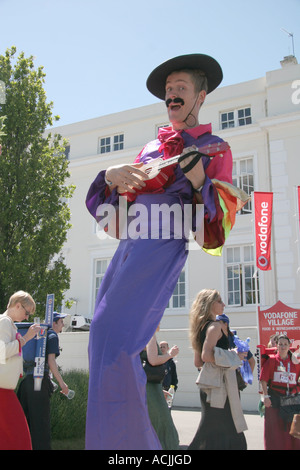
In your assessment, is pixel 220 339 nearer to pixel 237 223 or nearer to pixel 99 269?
pixel 237 223

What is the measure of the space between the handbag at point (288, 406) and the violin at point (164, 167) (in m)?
4.46

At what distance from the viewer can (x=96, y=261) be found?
1930 cm

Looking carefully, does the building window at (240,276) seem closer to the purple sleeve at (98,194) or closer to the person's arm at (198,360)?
the person's arm at (198,360)

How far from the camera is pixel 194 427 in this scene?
8648 millimetres

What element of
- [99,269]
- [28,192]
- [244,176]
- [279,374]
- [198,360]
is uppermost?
[244,176]

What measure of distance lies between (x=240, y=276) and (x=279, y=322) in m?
4.80

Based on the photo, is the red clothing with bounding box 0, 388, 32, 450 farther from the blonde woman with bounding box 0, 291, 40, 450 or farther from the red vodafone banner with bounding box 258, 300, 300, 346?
the red vodafone banner with bounding box 258, 300, 300, 346

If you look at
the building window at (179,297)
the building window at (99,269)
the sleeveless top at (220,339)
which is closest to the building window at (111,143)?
the building window at (99,269)

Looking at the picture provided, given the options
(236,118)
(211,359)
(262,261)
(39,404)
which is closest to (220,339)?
(211,359)

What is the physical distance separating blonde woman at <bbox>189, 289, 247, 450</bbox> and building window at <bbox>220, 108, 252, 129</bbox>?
14.1 meters

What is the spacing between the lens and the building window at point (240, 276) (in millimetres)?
16047

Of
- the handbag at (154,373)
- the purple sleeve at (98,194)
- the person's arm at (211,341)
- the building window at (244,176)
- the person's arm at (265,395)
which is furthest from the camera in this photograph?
the building window at (244,176)
